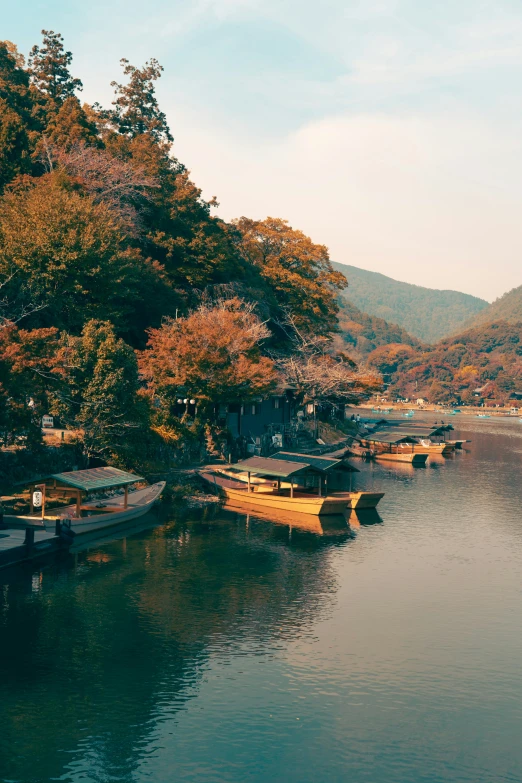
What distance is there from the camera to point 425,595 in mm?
35656

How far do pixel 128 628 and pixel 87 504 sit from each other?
62.1ft

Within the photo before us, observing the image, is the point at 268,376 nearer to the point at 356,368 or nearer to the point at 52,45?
the point at 356,368

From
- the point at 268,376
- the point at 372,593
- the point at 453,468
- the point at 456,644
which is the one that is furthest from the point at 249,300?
the point at 456,644

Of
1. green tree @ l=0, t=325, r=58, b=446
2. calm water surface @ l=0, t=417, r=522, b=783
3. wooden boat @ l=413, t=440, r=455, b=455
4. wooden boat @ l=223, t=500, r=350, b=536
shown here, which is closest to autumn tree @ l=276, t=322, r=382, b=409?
wooden boat @ l=413, t=440, r=455, b=455

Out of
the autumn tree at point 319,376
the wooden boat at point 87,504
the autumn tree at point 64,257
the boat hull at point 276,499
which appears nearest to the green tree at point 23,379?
the wooden boat at point 87,504

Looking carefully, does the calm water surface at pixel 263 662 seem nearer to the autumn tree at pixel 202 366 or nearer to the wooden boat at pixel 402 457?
the autumn tree at pixel 202 366

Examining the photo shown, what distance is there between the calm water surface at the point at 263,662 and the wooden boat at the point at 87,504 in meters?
2.30

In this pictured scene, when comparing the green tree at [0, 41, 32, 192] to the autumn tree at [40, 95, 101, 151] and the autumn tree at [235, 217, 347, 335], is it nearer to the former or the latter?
the autumn tree at [40, 95, 101, 151]

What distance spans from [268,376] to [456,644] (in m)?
42.9

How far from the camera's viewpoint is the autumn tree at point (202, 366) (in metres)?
64.6

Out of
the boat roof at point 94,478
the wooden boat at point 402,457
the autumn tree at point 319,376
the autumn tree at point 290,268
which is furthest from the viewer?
the autumn tree at point 290,268

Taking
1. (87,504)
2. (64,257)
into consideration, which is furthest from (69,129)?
(87,504)

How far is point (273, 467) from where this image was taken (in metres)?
55.2

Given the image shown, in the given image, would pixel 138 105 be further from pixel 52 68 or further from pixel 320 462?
pixel 320 462
